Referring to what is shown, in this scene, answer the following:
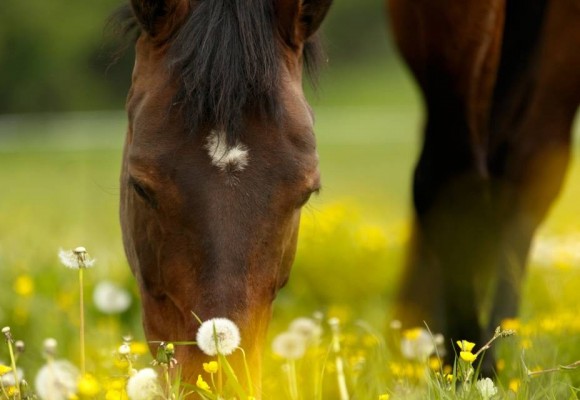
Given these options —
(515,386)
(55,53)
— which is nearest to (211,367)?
(515,386)

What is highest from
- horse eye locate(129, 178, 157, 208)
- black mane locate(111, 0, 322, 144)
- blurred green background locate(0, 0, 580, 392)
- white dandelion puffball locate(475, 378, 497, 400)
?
blurred green background locate(0, 0, 580, 392)

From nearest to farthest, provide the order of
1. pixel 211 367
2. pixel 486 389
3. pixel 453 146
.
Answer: pixel 211 367 → pixel 486 389 → pixel 453 146

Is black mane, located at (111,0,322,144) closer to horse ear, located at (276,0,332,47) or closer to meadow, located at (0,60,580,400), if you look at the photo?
horse ear, located at (276,0,332,47)

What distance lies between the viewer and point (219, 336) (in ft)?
8.61

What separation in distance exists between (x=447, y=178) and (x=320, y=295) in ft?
5.32

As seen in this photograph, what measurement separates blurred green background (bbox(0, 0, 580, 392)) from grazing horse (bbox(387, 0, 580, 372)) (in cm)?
43

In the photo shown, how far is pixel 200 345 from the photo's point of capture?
2.62 metres

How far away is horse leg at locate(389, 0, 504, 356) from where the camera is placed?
4176mm

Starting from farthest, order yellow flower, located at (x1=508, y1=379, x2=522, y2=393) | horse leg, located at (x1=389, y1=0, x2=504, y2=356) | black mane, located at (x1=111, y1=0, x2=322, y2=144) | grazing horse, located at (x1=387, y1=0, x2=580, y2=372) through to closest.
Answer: grazing horse, located at (x1=387, y1=0, x2=580, y2=372)
horse leg, located at (x1=389, y1=0, x2=504, y2=356)
yellow flower, located at (x1=508, y1=379, x2=522, y2=393)
black mane, located at (x1=111, y1=0, x2=322, y2=144)

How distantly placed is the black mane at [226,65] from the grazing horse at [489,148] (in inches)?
55.5

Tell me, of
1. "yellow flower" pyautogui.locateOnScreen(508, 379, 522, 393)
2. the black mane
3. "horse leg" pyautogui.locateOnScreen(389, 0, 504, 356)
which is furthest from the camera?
"horse leg" pyautogui.locateOnScreen(389, 0, 504, 356)

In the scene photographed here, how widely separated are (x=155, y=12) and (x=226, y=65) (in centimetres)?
43

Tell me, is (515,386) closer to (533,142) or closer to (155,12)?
(533,142)

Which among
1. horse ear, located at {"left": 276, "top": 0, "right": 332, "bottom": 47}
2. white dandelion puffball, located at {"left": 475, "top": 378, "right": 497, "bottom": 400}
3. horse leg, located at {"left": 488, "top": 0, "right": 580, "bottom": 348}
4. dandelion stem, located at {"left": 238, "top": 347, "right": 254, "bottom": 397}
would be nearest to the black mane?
horse ear, located at {"left": 276, "top": 0, "right": 332, "bottom": 47}
